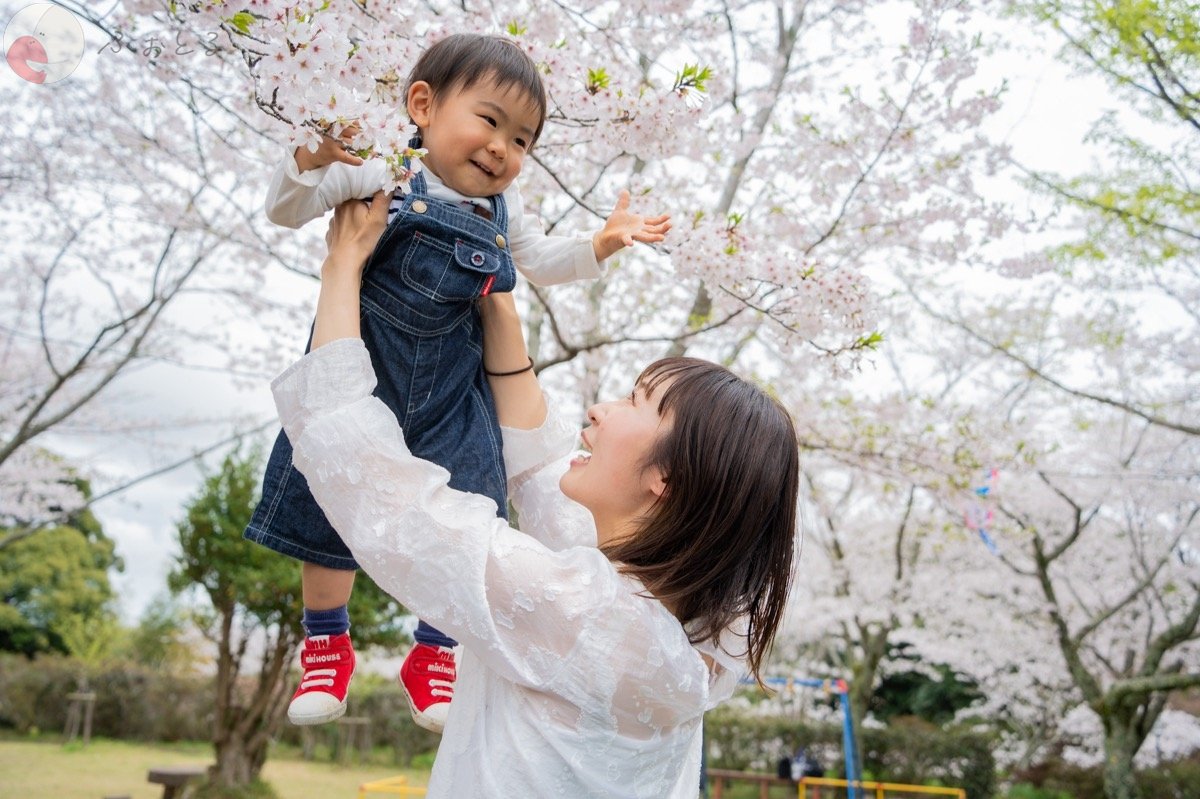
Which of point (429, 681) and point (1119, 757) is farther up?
point (429, 681)

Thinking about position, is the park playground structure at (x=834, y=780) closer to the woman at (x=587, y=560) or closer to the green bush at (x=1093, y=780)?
the green bush at (x=1093, y=780)

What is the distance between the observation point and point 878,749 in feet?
48.0

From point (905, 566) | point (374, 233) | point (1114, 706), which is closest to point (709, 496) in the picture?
point (374, 233)

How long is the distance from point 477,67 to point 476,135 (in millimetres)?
124

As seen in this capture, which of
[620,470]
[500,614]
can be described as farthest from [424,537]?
[620,470]

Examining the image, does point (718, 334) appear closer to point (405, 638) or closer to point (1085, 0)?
point (1085, 0)

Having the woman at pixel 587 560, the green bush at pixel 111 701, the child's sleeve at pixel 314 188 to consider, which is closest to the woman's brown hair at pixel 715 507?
the woman at pixel 587 560

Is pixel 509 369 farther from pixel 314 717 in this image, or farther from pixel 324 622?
pixel 314 717

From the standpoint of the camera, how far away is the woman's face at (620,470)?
1.43 m

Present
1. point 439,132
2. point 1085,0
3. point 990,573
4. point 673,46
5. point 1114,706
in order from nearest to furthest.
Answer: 1. point 439,132
2. point 673,46
3. point 1085,0
4. point 1114,706
5. point 990,573

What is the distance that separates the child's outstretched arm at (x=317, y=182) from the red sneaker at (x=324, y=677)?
0.71m

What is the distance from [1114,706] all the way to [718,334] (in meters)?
5.95

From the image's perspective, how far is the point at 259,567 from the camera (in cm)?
989

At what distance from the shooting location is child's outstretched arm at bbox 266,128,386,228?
1.31 metres
